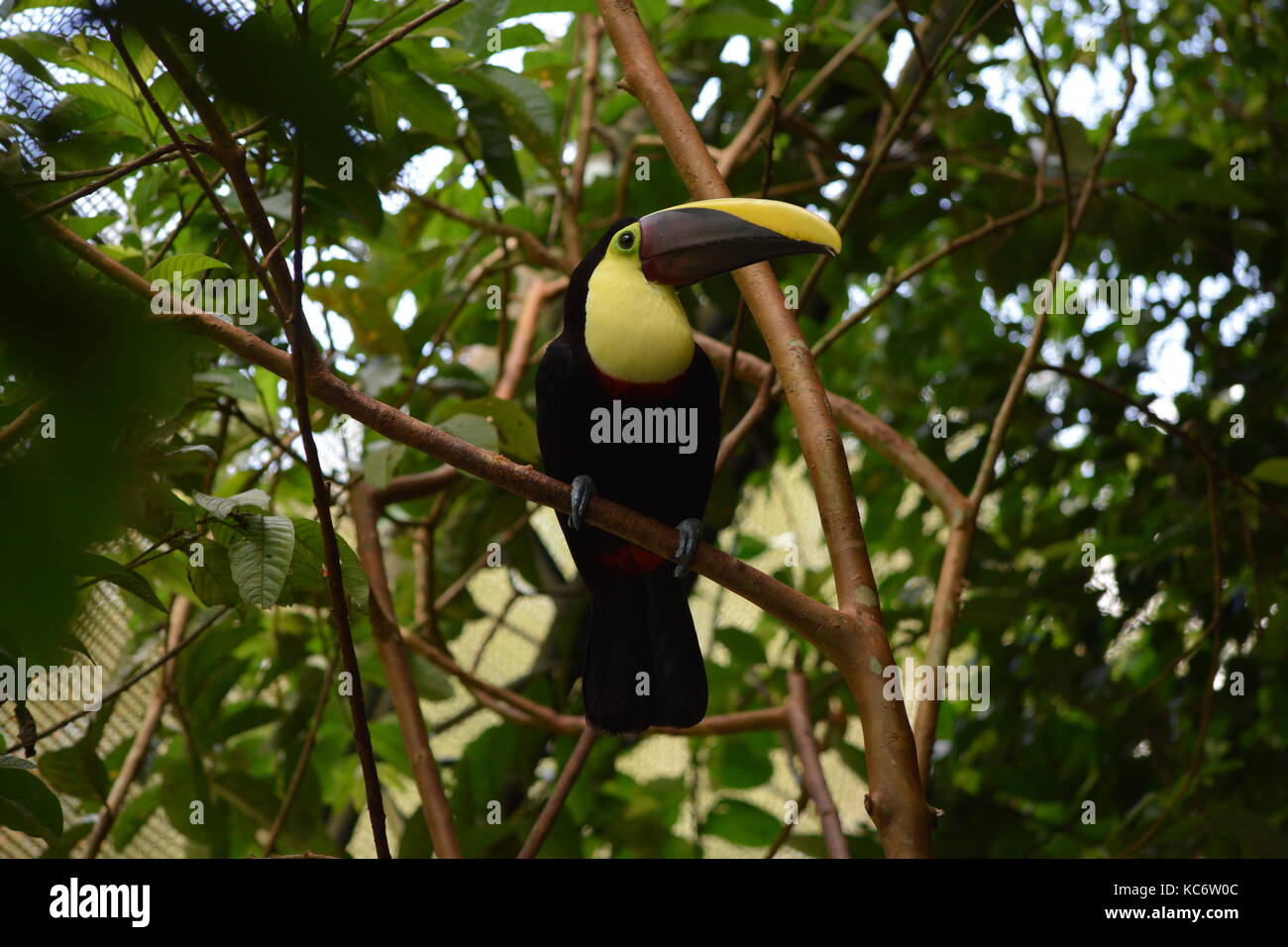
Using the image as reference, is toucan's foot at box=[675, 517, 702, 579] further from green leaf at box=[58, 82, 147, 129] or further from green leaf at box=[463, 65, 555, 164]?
green leaf at box=[58, 82, 147, 129]

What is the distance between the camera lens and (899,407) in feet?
12.4

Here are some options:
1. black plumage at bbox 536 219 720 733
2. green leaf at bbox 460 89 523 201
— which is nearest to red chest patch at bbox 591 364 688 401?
black plumage at bbox 536 219 720 733

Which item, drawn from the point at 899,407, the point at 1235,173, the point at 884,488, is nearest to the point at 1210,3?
the point at 1235,173

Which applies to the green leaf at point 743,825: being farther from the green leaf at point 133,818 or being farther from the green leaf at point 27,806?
the green leaf at point 27,806

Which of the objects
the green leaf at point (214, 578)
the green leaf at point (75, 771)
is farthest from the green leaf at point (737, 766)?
the green leaf at point (214, 578)

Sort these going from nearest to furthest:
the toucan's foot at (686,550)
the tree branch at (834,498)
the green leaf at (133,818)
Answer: the tree branch at (834,498) < the toucan's foot at (686,550) < the green leaf at (133,818)

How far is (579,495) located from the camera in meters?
1.68

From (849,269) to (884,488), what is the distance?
0.66 m

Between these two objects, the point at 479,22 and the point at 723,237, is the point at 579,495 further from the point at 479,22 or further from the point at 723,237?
the point at 479,22

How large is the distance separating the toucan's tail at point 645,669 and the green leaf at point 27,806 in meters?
0.78

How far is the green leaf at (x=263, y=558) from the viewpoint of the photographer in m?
1.39

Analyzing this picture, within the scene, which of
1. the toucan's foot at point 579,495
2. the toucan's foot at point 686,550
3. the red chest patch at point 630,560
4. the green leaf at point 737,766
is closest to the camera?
the toucan's foot at point 686,550
